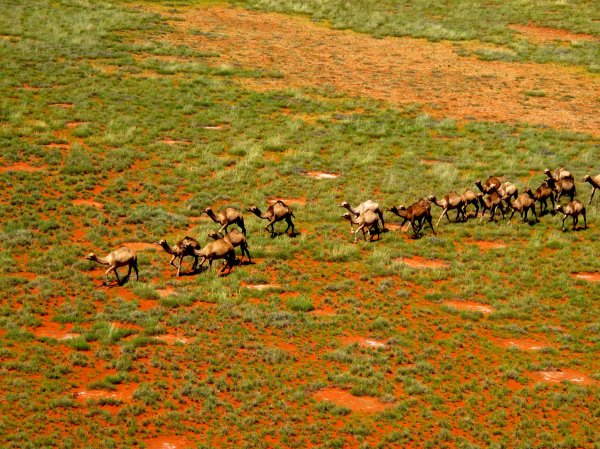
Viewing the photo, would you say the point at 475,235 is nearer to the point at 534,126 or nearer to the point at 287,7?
the point at 534,126

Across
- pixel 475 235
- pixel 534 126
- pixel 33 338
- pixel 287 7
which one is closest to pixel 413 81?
pixel 534 126

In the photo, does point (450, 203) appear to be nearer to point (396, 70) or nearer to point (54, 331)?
point (54, 331)

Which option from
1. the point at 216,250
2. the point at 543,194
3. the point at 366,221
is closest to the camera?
the point at 216,250

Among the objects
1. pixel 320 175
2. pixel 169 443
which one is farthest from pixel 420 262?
pixel 169 443

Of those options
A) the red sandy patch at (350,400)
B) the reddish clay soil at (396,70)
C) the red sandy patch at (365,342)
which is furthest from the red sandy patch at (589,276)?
the reddish clay soil at (396,70)

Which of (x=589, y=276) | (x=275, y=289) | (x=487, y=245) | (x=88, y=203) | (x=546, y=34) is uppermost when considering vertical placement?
(x=546, y=34)

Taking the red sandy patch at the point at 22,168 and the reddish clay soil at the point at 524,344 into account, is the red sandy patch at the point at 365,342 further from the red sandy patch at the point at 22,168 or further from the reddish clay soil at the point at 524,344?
the red sandy patch at the point at 22,168
